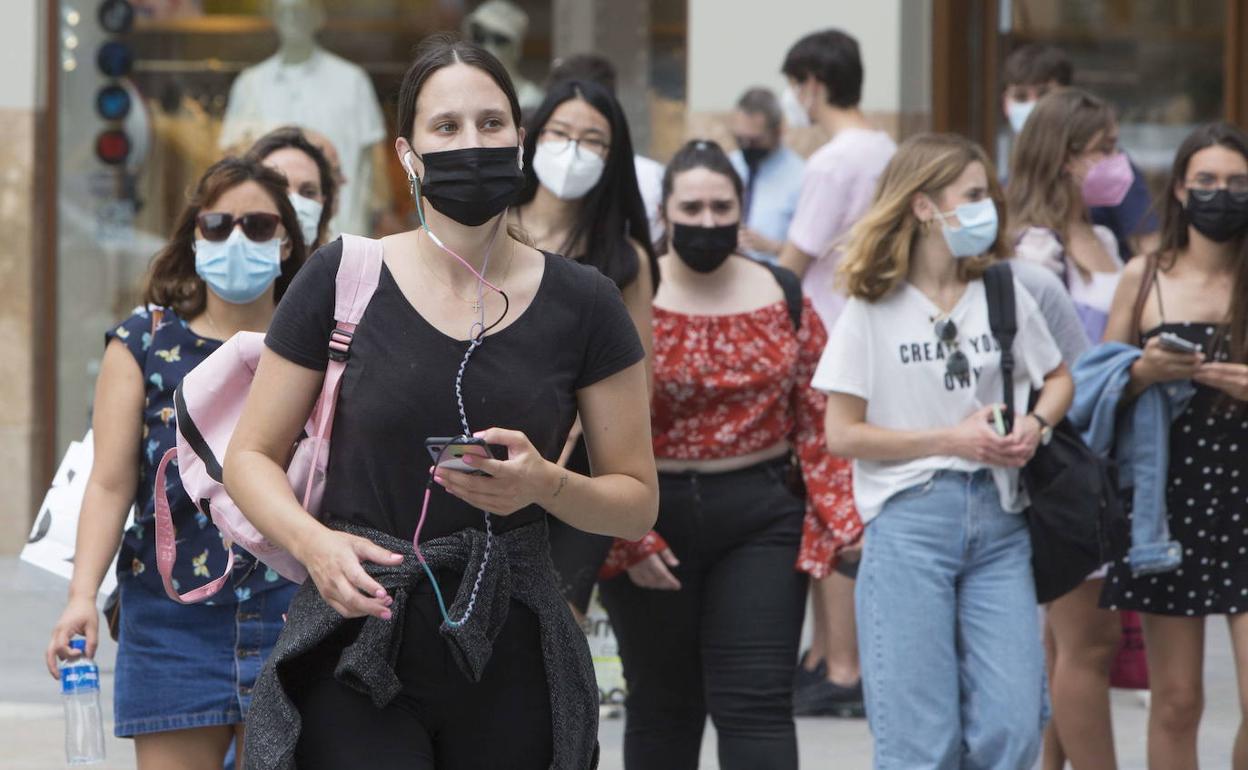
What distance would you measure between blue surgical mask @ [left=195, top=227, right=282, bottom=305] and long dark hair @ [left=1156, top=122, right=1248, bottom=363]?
2642 mm

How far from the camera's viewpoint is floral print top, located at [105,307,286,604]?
Answer: 4395 millimetres

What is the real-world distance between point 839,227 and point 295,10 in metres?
4.17

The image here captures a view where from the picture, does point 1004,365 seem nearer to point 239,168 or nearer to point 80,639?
point 239,168

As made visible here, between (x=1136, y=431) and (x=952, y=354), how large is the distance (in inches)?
30.8

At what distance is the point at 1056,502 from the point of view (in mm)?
5133

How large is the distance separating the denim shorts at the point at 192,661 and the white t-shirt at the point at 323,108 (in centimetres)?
607

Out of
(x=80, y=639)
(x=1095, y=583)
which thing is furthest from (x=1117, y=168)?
(x=80, y=639)

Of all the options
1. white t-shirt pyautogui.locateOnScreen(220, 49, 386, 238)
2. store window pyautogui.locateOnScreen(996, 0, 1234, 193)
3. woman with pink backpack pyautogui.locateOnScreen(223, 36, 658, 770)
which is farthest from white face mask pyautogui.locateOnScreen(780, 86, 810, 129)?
woman with pink backpack pyautogui.locateOnScreen(223, 36, 658, 770)

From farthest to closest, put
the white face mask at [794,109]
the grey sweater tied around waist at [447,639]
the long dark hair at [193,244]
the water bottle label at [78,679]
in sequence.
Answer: the white face mask at [794,109] → the long dark hair at [193,244] → the water bottle label at [78,679] → the grey sweater tied around waist at [447,639]

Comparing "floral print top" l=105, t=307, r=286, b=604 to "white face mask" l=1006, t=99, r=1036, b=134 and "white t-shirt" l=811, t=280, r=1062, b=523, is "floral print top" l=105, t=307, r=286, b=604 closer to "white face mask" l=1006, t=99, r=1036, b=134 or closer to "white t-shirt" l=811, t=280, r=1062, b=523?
"white t-shirt" l=811, t=280, r=1062, b=523

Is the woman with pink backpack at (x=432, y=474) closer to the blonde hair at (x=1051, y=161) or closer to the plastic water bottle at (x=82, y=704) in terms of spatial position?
the plastic water bottle at (x=82, y=704)

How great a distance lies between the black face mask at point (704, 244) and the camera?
5445mm

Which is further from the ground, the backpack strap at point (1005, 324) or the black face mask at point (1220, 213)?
the black face mask at point (1220, 213)

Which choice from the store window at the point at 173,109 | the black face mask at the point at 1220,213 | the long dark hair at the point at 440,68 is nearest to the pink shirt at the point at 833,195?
the black face mask at the point at 1220,213
